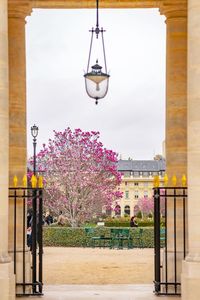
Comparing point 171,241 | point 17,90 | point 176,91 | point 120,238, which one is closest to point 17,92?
point 17,90

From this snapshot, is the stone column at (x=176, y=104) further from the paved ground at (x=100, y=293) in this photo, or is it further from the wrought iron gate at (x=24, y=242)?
the wrought iron gate at (x=24, y=242)

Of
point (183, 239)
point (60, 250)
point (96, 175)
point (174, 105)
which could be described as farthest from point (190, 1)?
point (96, 175)

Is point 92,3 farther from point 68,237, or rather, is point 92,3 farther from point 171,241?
point 68,237

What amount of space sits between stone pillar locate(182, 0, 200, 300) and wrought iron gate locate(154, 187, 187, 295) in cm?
424

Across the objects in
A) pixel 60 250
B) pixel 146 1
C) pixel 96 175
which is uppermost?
→ pixel 146 1

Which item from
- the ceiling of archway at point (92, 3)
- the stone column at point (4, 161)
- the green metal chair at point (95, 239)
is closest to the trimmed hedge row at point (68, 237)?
the green metal chair at point (95, 239)

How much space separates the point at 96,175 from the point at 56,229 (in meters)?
23.0

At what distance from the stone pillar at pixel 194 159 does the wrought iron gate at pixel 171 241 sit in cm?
424

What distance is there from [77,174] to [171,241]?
174ft

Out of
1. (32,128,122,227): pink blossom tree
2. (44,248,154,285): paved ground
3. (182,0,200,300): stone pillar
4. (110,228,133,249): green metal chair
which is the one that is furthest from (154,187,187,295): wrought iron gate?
(32,128,122,227): pink blossom tree

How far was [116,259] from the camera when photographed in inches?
1644

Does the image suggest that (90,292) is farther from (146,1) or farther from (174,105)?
(146,1)

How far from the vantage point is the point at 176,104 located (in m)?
23.8

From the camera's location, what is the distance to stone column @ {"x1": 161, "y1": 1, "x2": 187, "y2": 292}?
919 inches
